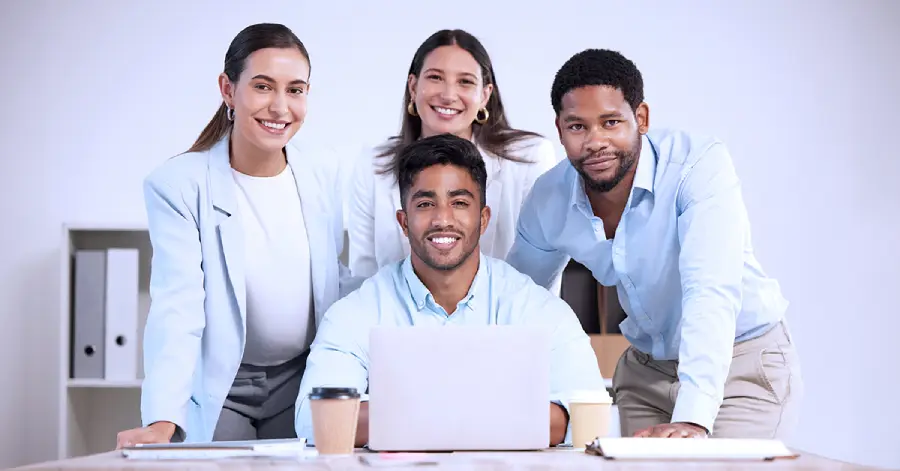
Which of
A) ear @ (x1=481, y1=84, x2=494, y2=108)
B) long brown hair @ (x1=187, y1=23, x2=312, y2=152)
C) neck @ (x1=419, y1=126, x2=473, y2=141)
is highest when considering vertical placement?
long brown hair @ (x1=187, y1=23, x2=312, y2=152)

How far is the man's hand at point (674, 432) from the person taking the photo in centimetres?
165

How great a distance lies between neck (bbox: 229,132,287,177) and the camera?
232cm

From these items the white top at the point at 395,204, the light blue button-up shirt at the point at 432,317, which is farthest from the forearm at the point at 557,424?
the white top at the point at 395,204

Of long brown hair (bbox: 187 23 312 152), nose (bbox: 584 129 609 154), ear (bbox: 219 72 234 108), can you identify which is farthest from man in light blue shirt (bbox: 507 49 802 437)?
ear (bbox: 219 72 234 108)

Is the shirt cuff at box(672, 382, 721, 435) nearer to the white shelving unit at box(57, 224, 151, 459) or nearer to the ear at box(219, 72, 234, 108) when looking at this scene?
the ear at box(219, 72, 234, 108)

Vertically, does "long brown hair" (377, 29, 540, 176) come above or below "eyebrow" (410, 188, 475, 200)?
above

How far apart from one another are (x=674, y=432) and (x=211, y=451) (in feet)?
2.40

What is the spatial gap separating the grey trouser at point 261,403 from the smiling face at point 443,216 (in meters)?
0.45

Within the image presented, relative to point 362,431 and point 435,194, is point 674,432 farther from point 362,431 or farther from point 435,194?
point 435,194

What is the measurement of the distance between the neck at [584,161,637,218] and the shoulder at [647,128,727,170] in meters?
0.08

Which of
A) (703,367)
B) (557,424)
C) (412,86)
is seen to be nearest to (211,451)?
(557,424)

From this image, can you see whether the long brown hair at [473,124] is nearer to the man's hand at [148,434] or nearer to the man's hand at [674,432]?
the man's hand at [148,434]

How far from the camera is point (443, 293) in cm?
219

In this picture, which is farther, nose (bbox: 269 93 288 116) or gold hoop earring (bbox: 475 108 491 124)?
gold hoop earring (bbox: 475 108 491 124)
